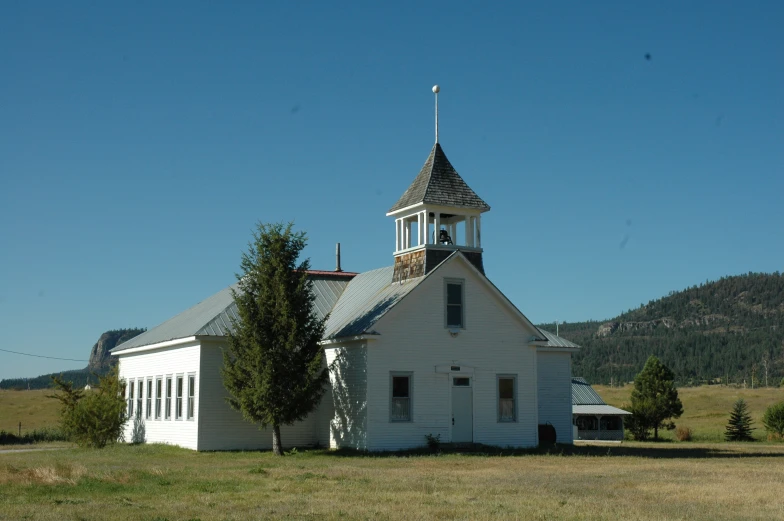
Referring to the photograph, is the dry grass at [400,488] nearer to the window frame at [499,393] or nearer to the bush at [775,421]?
the window frame at [499,393]

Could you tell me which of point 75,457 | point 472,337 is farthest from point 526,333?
point 75,457

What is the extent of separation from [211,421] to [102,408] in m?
7.55

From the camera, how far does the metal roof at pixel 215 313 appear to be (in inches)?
1369

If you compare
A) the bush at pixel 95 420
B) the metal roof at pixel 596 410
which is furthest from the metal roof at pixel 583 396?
the bush at pixel 95 420

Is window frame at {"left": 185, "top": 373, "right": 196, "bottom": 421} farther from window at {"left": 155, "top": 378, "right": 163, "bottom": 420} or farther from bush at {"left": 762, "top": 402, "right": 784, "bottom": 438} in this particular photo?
bush at {"left": 762, "top": 402, "right": 784, "bottom": 438}

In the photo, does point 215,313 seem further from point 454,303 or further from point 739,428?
point 739,428

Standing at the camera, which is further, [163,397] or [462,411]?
[163,397]

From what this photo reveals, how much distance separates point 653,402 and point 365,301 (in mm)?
28008

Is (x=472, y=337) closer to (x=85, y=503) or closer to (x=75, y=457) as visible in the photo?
(x=75, y=457)

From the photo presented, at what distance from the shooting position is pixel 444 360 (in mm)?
32594

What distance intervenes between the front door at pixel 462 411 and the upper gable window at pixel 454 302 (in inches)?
77.4

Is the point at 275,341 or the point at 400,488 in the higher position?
the point at 275,341

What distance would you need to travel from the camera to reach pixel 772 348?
172 m

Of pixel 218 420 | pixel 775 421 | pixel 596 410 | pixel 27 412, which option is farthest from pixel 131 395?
pixel 27 412
